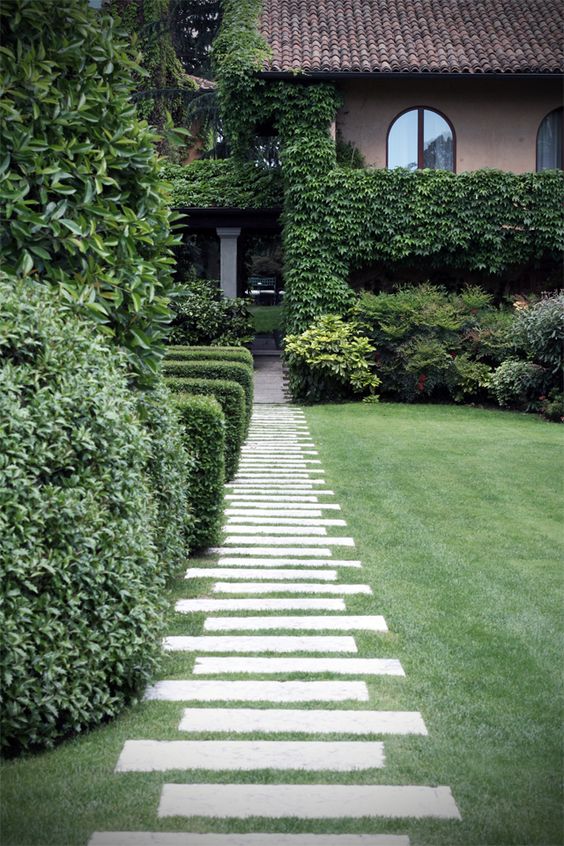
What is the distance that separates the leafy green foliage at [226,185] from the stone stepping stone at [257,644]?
19027mm

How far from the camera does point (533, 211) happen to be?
20906mm

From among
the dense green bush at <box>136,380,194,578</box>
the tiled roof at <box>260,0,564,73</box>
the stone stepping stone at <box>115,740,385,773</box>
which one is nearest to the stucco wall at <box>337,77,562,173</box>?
the tiled roof at <box>260,0,564,73</box>

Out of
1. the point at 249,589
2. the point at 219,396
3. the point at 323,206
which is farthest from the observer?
the point at 323,206

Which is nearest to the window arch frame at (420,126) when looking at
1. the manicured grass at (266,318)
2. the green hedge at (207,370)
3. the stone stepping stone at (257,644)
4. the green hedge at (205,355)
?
the green hedge at (205,355)

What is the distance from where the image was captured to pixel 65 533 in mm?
3889

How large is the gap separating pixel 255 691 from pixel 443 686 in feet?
2.94

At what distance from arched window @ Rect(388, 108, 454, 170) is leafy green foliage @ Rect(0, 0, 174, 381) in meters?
17.8

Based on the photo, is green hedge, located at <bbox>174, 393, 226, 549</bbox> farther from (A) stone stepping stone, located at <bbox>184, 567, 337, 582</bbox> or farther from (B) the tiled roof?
(B) the tiled roof

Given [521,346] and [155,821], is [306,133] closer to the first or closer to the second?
[521,346]

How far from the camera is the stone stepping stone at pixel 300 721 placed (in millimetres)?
4094

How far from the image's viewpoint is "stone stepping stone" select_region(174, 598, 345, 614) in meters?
5.92

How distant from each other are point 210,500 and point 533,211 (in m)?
15.7

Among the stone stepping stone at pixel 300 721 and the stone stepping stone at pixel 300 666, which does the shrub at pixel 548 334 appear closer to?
the stone stepping stone at pixel 300 666

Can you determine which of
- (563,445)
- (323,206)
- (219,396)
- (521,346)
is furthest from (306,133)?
(219,396)
